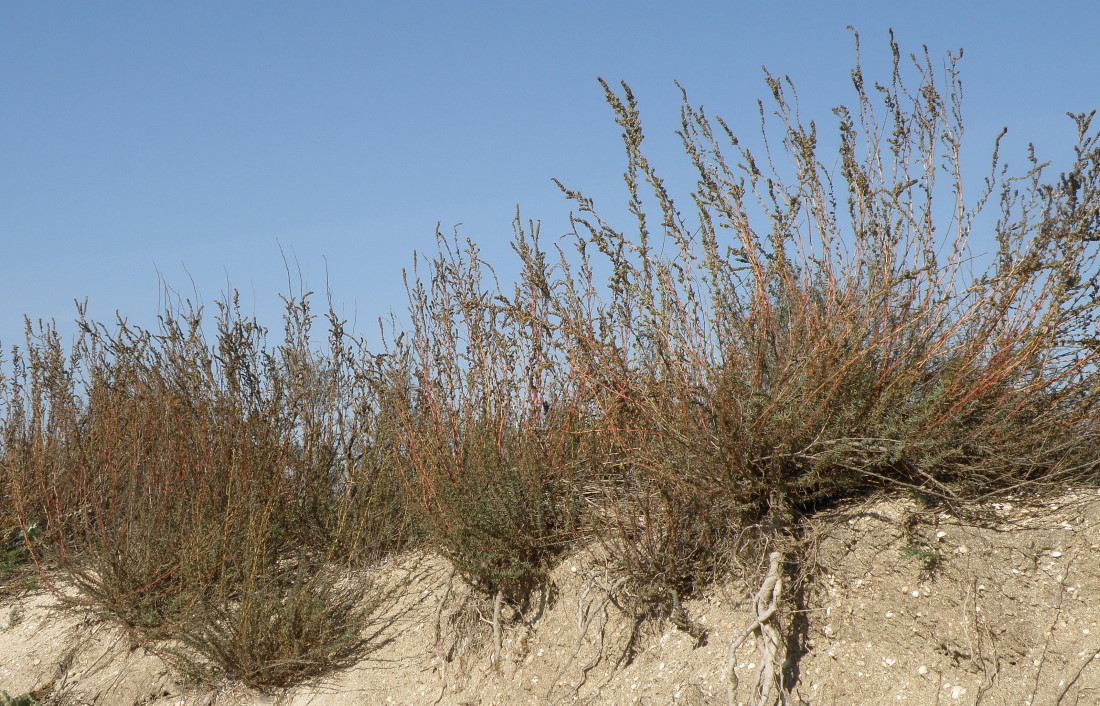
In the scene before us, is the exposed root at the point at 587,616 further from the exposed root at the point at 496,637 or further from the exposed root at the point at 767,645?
the exposed root at the point at 767,645

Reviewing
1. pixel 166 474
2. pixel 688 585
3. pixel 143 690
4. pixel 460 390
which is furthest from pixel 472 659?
pixel 166 474

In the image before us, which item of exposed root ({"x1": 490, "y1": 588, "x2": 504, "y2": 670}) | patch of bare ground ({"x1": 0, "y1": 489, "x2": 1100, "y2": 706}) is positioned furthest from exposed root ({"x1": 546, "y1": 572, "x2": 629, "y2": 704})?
exposed root ({"x1": 490, "y1": 588, "x2": 504, "y2": 670})

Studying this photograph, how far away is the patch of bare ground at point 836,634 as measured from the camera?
3.20m

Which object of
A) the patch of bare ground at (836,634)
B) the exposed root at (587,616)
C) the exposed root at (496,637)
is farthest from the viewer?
the exposed root at (496,637)

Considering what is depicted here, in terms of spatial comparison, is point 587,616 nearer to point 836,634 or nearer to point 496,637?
point 496,637

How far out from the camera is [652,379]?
12.4 feet

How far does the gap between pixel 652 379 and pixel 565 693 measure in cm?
135

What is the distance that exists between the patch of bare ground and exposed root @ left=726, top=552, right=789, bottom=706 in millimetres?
47

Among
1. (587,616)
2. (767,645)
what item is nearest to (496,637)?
(587,616)

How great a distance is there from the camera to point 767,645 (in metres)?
3.35

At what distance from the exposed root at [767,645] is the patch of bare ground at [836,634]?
5 cm

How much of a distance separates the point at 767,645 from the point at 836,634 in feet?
0.95

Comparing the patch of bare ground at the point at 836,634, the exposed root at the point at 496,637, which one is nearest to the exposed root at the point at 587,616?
the patch of bare ground at the point at 836,634

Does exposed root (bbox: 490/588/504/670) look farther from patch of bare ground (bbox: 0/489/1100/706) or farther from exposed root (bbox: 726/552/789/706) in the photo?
exposed root (bbox: 726/552/789/706)
